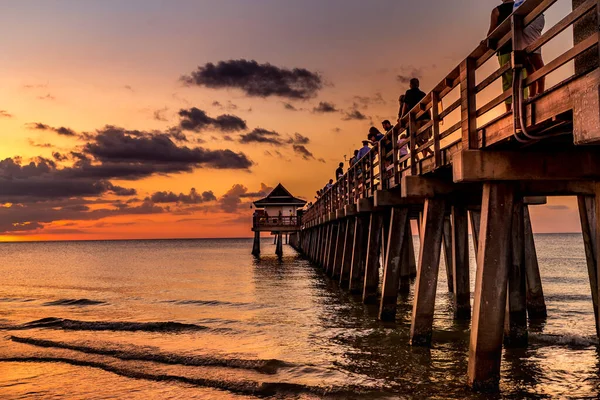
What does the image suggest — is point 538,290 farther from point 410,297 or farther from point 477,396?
point 477,396

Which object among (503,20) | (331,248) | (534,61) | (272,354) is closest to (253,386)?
(272,354)

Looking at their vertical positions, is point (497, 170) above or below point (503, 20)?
below

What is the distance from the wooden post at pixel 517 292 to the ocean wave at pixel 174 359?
12.0 feet

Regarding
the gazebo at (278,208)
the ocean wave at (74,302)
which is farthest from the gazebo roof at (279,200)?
the ocean wave at (74,302)

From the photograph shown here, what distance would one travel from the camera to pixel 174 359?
10469mm

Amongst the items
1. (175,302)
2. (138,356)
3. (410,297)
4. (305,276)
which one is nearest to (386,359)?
(138,356)

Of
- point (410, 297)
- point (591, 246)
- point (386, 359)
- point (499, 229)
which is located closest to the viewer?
point (499, 229)

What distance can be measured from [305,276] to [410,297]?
1063 centimetres

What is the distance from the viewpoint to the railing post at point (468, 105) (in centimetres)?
689

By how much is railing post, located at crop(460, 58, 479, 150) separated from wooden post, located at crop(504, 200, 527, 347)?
2.36 meters

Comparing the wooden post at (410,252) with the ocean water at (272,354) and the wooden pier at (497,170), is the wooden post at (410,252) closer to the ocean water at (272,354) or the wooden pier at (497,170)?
the ocean water at (272,354)

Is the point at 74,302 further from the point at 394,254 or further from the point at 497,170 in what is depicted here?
the point at 497,170

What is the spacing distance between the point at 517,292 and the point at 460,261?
118 inches

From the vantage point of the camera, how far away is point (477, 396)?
23.0ft
